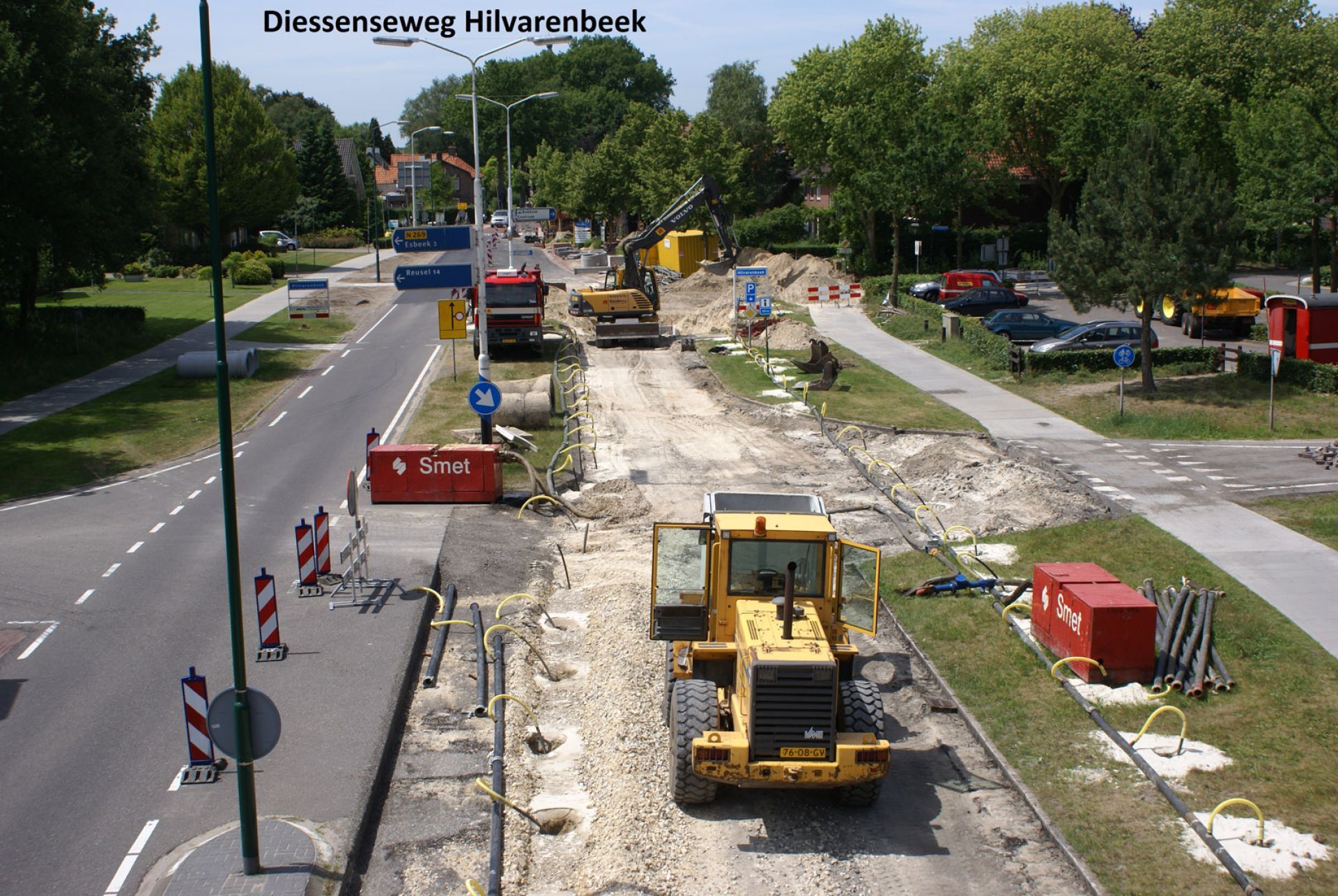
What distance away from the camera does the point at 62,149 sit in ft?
113

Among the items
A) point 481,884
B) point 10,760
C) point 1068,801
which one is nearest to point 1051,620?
point 1068,801

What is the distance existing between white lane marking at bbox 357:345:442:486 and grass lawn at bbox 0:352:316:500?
413cm

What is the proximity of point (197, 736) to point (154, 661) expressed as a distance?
359cm

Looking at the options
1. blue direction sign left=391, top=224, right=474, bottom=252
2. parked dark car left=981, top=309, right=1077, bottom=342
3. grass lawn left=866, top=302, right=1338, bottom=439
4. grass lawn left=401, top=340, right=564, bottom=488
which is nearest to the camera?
blue direction sign left=391, top=224, right=474, bottom=252

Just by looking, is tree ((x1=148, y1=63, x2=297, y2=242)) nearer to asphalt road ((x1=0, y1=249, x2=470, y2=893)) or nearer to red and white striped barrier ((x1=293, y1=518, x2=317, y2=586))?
asphalt road ((x1=0, y1=249, x2=470, y2=893))

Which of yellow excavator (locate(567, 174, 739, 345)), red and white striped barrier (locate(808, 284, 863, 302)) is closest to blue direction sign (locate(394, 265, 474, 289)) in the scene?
yellow excavator (locate(567, 174, 739, 345))

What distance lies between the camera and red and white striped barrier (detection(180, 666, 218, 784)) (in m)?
11.8

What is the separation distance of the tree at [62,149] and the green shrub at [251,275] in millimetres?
21405

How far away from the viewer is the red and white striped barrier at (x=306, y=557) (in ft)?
57.9

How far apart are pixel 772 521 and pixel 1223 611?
322 inches

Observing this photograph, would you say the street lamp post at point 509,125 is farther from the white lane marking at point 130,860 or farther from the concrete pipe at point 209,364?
the white lane marking at point 130,860

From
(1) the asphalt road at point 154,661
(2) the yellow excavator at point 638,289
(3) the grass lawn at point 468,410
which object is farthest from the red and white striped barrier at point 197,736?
(2) the yellow excavator at point 638,289

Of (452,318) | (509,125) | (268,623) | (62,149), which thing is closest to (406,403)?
(452,318)

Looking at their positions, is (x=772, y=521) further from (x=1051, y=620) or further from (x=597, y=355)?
(x=597, y=355)
